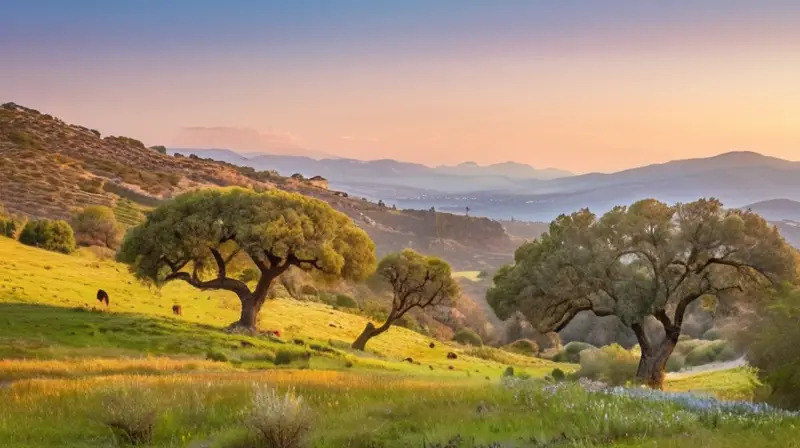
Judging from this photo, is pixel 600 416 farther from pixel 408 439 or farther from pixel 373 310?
pixel 373 310

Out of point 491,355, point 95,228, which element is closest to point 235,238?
point 491,355

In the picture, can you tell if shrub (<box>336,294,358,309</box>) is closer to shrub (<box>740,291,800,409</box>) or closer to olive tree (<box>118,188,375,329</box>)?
olive tree (<box>118,188,375,329</box>)

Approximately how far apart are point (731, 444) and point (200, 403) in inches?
345

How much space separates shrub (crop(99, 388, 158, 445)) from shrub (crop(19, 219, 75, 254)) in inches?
2488

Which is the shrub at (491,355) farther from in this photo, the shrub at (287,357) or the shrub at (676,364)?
the shrub at (287,357)

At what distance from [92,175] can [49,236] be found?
255 feet

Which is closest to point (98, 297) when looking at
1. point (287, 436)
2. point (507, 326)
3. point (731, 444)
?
point (287, 436)

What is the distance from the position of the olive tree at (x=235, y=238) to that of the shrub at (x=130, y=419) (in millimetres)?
28241

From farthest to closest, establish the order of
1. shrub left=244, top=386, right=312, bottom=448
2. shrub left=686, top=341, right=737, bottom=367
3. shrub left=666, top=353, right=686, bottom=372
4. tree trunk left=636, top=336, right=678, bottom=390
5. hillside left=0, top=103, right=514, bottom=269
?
hillside left=0, top=103, right=514, bottom=269 → shrub left=686, top=341, right=737, bottom=367 → shrub left=666, top=353, right=686, bottom=372 → tree trunk left=636, top=336, right=678, bottom=390 → shrub left=244, top=386, right=312, bottom=448

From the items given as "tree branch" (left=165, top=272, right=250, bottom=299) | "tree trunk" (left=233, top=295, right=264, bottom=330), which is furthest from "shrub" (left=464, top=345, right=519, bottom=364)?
"tree branch" (left=165, top=272, right=250, bottom=299)

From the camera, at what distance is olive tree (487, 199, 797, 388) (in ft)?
103

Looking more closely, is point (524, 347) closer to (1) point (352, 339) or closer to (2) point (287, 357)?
(1) point (352, 339)

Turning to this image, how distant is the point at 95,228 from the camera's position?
81.9 meters

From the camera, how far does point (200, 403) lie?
11.6m
